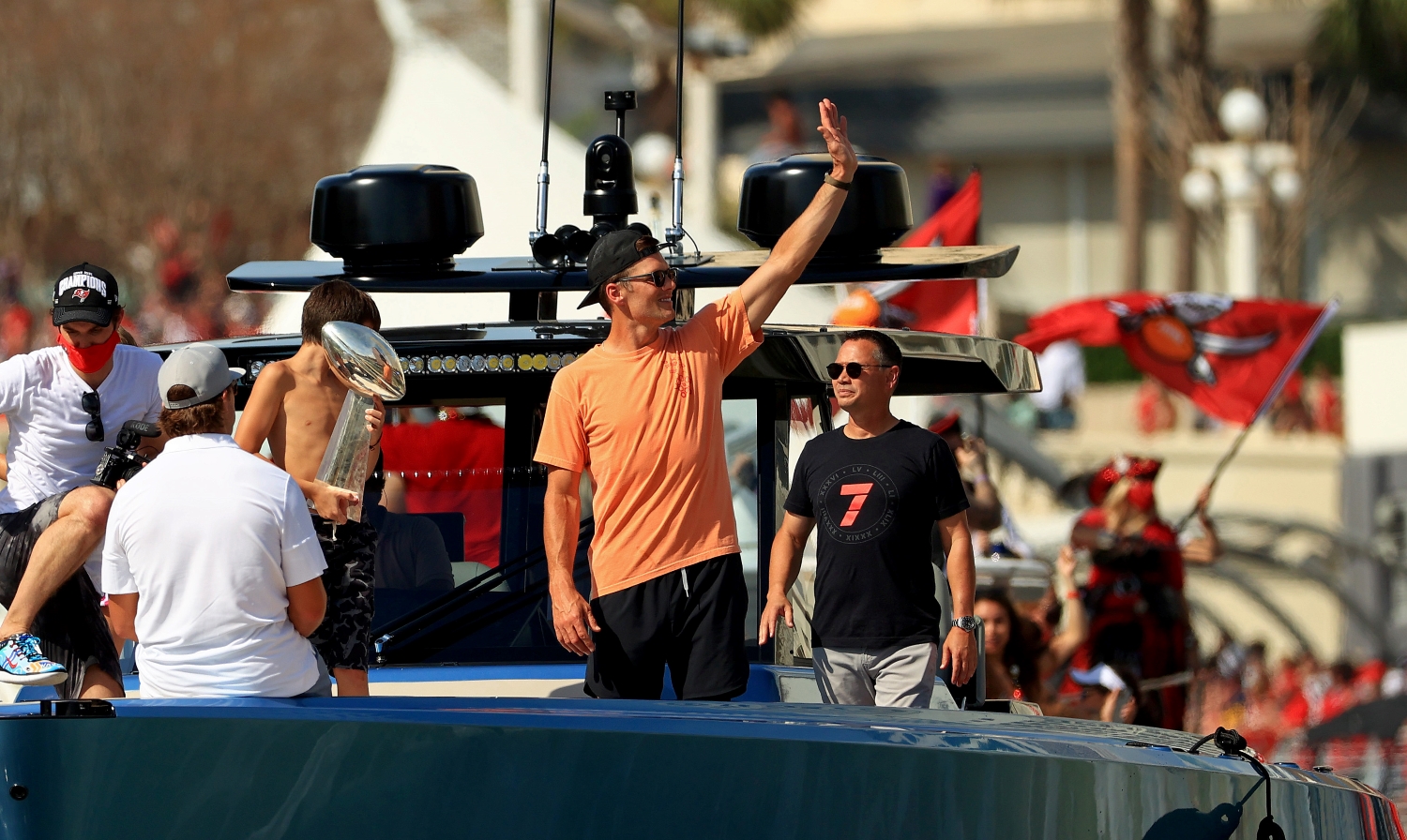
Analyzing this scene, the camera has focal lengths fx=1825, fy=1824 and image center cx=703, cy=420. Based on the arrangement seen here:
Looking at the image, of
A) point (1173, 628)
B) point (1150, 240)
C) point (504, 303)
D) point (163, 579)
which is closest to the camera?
point (163, 579)

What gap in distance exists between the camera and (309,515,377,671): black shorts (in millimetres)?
4211

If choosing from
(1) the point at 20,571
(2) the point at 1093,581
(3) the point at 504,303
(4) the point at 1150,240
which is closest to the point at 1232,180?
(4) the point at 1150,240

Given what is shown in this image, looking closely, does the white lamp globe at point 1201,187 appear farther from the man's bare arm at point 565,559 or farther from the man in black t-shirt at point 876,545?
the man's bare arm at point 565,559

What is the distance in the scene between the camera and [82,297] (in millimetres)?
4777

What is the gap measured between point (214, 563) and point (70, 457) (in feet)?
5.70

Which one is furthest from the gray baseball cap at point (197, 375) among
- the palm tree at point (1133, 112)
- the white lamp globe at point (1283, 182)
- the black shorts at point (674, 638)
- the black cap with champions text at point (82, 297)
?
the palm tree at point (1133, 112)

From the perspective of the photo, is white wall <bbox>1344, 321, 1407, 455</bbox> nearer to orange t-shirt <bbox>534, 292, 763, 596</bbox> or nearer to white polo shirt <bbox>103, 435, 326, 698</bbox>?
orange t-shirt <bbox>534, 292, 763, 596</bbox>

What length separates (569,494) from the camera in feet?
14.1

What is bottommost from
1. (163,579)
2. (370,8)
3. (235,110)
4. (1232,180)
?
(163,579)

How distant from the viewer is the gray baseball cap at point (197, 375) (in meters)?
3.56

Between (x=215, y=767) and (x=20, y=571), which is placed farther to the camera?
(x=20, y=571)

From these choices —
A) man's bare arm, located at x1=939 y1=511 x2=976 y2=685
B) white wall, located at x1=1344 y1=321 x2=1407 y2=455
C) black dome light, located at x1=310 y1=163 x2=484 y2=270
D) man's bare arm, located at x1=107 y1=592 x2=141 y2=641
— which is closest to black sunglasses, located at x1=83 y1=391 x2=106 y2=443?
black dome light, located at x1=310 y1=163 x2=484 y2=270

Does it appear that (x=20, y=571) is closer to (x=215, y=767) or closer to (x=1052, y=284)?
(x=215, y=767)

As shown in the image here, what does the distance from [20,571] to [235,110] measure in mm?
30515
